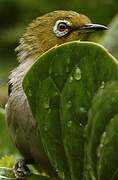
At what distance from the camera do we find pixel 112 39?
19.9 feet

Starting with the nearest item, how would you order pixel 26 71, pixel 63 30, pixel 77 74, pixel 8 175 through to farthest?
pixel 77 74
pixel 8 175
pixel 26 71
pixel 63 30

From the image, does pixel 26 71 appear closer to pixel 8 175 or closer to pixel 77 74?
pixel 8 175

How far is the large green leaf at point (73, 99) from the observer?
9.84ft

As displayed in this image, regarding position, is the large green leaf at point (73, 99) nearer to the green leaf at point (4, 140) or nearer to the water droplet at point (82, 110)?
the water droplet at point (82, 110)

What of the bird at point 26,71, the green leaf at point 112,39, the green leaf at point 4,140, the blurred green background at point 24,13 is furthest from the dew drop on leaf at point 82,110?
the blurred green background at point 24,13

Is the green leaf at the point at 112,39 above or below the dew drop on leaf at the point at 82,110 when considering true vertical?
above

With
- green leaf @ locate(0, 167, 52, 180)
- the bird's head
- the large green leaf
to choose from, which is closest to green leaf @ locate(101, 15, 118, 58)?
the bird's head

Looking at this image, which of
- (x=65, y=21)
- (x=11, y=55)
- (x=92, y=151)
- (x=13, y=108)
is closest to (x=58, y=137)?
(x=92, y=151)

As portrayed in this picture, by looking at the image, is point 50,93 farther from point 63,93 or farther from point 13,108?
point 13,108

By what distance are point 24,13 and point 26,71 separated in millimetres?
2968

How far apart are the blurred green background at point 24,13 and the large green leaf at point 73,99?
352 cm

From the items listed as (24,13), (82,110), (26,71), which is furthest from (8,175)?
(24,13)

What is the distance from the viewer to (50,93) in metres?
3.22

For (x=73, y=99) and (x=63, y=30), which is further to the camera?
(x=63, y=30)
